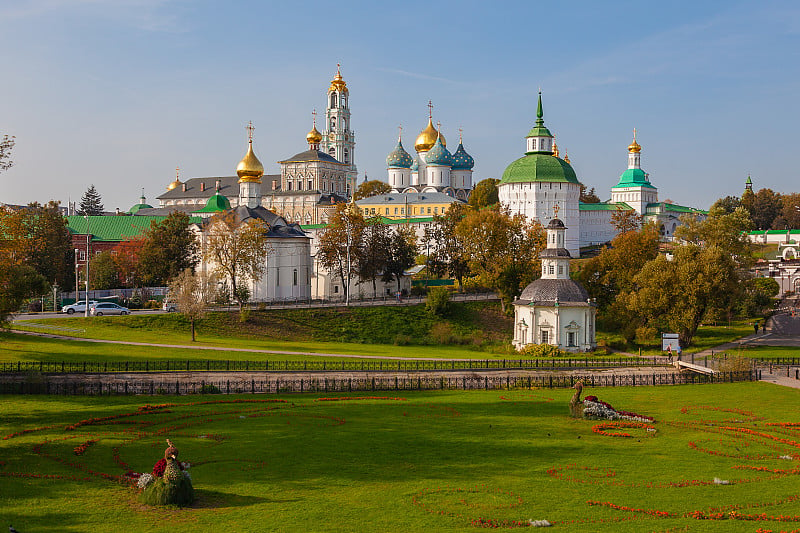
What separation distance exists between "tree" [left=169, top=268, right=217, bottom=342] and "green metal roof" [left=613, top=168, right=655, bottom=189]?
8537 centimetres

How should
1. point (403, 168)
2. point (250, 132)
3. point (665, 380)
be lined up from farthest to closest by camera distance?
point (403, 168) < point (250, 132) < point (665, 380)

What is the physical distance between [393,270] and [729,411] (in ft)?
143

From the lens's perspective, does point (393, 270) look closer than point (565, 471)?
No

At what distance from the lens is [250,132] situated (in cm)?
7888

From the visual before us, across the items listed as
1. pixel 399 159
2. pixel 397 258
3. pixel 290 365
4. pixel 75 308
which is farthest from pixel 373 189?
pixel 290 365

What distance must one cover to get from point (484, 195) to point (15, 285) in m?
82.0

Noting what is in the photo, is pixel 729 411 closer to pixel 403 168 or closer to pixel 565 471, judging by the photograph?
pixel 565 471

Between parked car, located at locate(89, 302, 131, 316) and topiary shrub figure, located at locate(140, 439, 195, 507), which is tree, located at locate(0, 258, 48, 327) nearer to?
parked car, located at locate(89, 302, 131, 316)

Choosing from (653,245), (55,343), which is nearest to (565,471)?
(55,343)

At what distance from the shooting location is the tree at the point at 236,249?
64375 mm

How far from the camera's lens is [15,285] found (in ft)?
126

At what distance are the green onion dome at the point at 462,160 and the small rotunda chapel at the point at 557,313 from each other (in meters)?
69.9

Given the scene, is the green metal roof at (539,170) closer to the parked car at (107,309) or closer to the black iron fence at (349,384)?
the parked car at (107,309)

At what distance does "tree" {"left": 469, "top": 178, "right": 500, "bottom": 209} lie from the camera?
373ft
